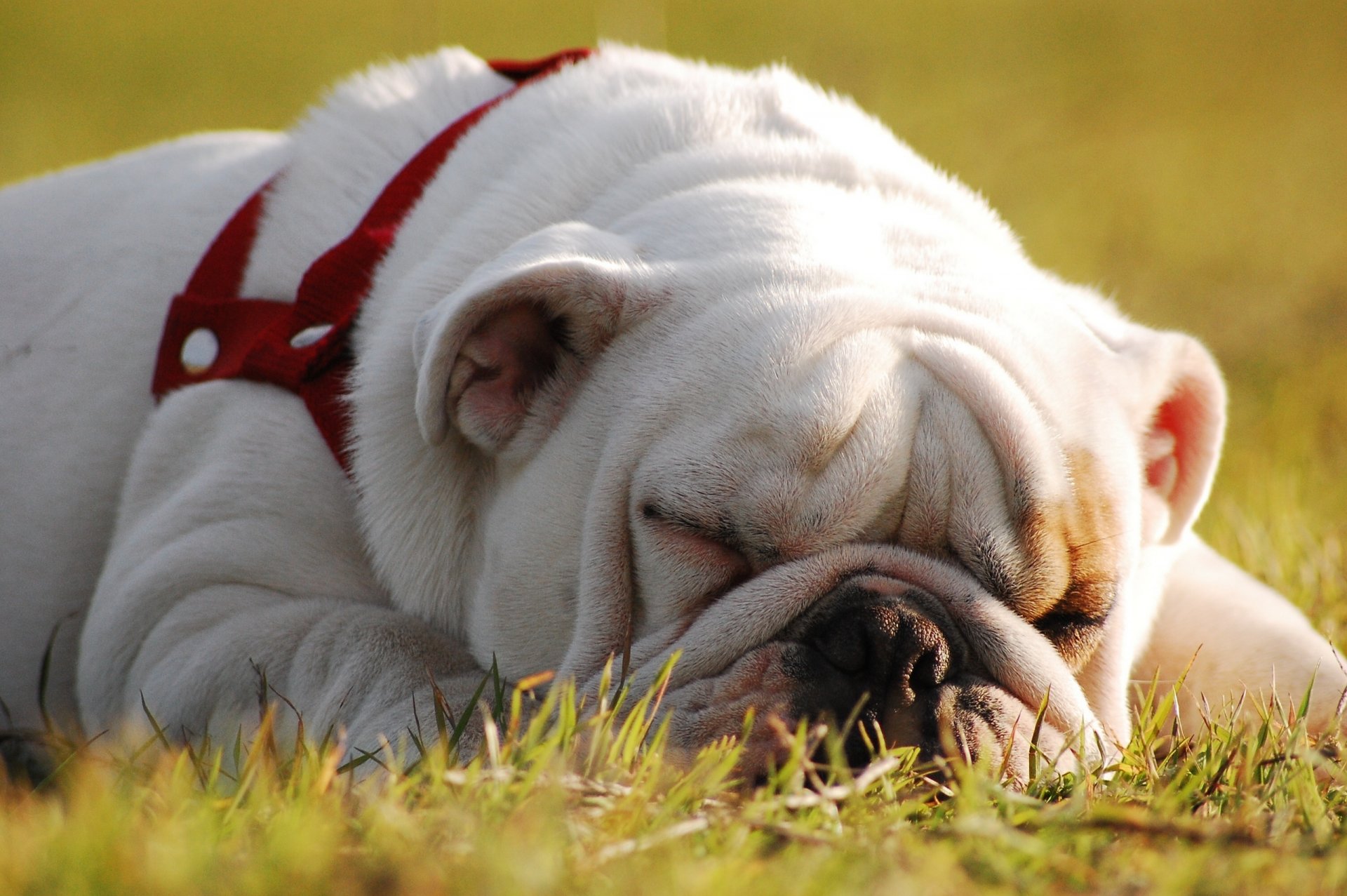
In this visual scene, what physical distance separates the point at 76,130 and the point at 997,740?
32.7ft

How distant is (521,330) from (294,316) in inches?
25.5

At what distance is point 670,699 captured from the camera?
220 centimetres

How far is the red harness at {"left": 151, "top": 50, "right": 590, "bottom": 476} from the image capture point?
277cm

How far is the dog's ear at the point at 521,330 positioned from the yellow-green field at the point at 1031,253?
0.68 metres

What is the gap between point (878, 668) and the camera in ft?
7.05

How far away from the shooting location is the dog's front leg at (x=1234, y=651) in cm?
279

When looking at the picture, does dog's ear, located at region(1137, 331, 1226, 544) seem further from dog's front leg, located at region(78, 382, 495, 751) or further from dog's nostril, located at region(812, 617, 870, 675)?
dog's front leg, located at region(78, 382, 495, 751)

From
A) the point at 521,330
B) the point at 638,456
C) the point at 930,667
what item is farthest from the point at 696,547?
the point at 521,330

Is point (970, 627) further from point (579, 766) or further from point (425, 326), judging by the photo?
point (425, 326)

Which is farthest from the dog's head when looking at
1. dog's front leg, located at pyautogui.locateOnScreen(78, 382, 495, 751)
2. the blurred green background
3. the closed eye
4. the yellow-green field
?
the blurred green background

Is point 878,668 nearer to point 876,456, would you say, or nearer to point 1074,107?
point 876,456

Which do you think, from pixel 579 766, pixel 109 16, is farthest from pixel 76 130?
pixel 579 766

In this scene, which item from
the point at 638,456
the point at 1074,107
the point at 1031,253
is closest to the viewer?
the point at 638,456

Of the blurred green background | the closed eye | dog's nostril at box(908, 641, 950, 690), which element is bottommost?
dog's nostril at box(908, 641, 950, 690)
